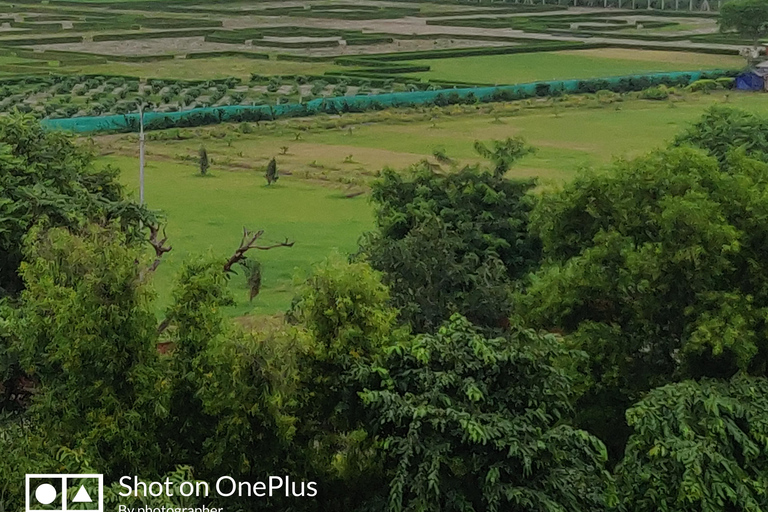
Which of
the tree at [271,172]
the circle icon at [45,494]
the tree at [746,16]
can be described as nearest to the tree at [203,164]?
the tree at [271,172]

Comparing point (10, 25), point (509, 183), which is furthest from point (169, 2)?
point (509, 183)

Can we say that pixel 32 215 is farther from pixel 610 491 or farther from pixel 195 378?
pixel 610 491

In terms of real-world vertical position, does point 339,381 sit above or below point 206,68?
above

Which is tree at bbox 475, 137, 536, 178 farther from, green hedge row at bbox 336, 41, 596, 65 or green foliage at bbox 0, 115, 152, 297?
green hedge row at bbox 336, 41, 596, 65

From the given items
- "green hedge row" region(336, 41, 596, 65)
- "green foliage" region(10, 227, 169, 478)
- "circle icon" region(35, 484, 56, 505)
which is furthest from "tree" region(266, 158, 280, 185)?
"green hedge row" region(336, 41, 596, 65)

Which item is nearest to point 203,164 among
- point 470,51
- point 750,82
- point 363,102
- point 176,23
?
point 363,102

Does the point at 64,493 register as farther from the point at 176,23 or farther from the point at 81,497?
the point at 176,23
